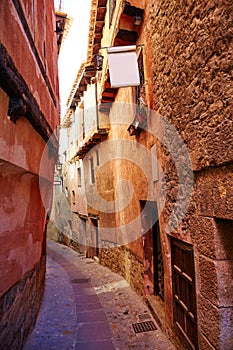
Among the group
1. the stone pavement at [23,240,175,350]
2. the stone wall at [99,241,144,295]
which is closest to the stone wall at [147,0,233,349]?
the stone pavement at [23,240,175,350]

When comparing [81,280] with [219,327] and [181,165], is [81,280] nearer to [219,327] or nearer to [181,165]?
[181,165]

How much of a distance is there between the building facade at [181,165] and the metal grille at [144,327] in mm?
203

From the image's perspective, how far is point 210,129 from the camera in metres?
2.90

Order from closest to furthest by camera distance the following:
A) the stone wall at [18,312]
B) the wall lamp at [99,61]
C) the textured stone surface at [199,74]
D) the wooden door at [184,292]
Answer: the textured stone surface at [199,74], the stone wall at [18,312], the wooden door at [184,292], the wall lamp at [99,61]

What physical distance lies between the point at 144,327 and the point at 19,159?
397 centimetres

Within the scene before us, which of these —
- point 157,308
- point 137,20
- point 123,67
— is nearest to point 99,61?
point 137,20

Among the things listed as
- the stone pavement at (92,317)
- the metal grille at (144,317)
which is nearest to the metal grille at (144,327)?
the stone pavement at (92,317)

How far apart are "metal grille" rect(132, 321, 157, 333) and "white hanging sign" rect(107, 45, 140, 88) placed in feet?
15.0

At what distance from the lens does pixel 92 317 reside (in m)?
5.82

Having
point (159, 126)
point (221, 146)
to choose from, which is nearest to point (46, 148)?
point (159, 126)

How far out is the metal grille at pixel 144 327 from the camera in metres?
5.05

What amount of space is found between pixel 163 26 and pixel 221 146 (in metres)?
2.53

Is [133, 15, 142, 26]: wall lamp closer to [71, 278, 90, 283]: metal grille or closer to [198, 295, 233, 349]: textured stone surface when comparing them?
[198, 295, 233, 349]: textured stone surface

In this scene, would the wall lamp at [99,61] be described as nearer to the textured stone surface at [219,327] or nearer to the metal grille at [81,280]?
the metal grille at [81,280]
